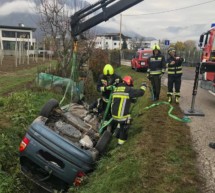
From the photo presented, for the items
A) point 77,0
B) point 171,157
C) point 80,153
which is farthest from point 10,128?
point 77,0

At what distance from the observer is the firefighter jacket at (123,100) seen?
709 cm

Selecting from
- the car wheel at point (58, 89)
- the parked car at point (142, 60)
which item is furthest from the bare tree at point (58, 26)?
the parked car at point (142, 60)

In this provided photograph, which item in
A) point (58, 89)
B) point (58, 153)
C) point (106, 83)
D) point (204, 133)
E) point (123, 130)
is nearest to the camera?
point (58, 153)

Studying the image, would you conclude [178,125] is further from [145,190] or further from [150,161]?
[145,190]

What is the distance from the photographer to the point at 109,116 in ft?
26.7

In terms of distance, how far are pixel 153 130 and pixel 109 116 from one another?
4.19ft

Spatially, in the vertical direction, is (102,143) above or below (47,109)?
below

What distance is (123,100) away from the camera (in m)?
7.10

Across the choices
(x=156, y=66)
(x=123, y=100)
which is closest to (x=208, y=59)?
(x=156, y=66)

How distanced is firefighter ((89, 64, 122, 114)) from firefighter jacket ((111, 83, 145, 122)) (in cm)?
98

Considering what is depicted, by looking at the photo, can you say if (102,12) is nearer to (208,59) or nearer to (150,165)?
(150,165)

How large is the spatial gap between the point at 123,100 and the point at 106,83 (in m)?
1.41

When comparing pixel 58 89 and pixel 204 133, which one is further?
pixel 58 89

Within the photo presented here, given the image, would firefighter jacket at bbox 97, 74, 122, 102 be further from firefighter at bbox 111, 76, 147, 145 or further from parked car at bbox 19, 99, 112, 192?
parked car at bbox 19, 99, 112, 192
